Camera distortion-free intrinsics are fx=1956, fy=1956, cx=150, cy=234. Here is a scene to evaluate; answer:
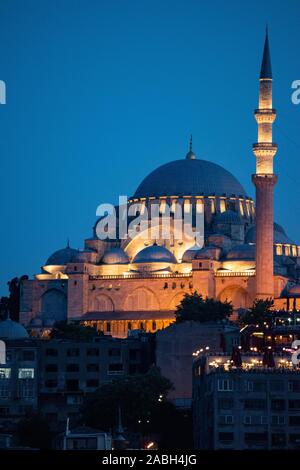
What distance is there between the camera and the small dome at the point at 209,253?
375 ft

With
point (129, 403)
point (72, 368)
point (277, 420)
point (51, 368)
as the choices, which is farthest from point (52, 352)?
point (277, 420)

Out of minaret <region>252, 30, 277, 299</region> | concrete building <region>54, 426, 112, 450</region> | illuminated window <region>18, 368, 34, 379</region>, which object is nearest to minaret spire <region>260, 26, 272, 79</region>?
minaret <region>252, 30, 277, 299</region>

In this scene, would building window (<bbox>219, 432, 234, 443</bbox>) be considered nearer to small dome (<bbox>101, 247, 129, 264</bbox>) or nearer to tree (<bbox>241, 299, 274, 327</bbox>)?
tree (<bbox>241, 299, 274, 327</bbox>)

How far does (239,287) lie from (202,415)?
136 ft

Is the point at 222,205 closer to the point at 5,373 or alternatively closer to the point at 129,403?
the point at 5,373

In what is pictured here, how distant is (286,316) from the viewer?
9969cm

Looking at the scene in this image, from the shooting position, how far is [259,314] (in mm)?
100438

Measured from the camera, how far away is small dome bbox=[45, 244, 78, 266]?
123m

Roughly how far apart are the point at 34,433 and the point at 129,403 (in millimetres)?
4053

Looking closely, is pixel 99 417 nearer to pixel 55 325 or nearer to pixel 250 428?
pixel 250 428

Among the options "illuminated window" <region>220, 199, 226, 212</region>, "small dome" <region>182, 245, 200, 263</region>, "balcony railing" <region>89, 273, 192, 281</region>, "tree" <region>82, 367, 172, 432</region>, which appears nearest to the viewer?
"tree" <region>82, 367, 172, 432</region>

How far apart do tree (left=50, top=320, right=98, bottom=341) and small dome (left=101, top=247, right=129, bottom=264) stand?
9330 mm
